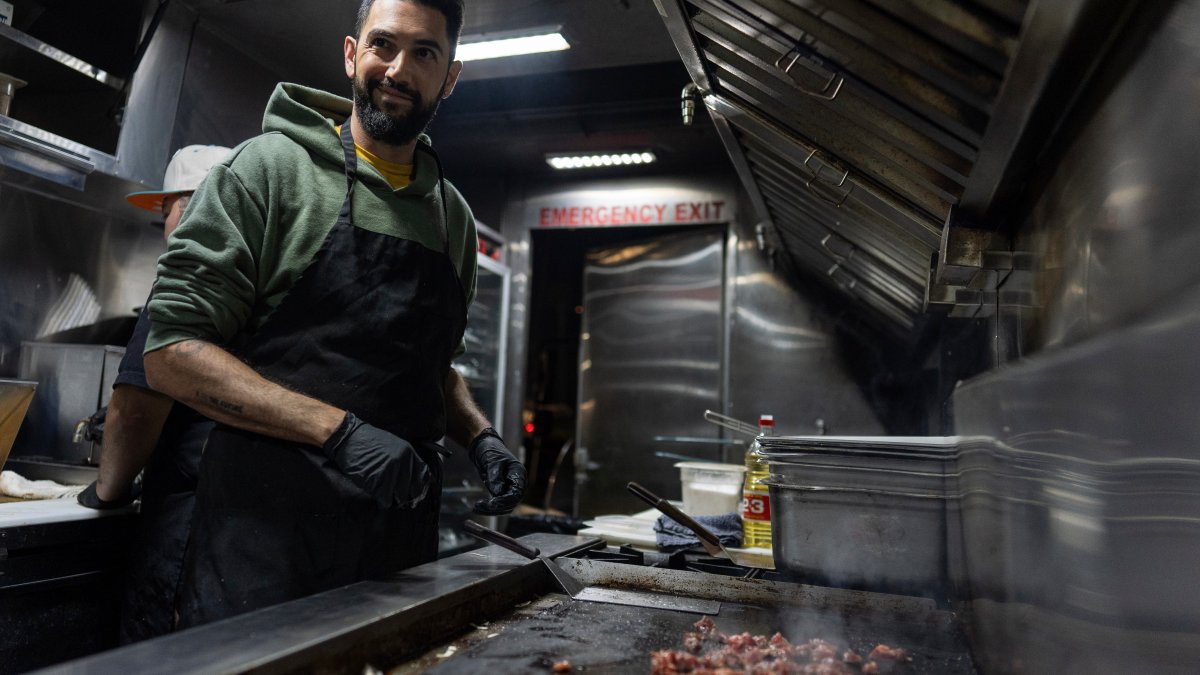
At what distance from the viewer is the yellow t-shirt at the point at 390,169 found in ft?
5.64

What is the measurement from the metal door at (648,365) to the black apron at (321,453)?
12.2ft

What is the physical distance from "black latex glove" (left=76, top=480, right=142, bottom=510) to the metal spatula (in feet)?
4.05

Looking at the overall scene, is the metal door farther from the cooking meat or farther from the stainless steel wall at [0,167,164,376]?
the cooking meat

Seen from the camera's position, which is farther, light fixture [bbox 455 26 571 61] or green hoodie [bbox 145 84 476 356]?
light fixture [bbox 455 26 571 61]

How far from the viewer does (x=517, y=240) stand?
5824 mm

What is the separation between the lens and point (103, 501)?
2.04 metres

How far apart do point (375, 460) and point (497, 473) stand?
1.37ft

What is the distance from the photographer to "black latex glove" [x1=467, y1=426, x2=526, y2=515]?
5.11ft

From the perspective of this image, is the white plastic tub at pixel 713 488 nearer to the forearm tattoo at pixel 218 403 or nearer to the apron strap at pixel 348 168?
the apron strap at pixel 348 168

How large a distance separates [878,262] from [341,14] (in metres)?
2.90

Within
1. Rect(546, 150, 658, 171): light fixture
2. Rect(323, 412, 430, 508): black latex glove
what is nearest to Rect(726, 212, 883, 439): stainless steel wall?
Rect(546, 150, 658, 171): light fixture

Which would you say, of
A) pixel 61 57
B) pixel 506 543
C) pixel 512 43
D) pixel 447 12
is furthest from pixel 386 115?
pixel 512 43

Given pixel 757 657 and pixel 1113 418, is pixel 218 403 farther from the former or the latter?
pixel 1113 418

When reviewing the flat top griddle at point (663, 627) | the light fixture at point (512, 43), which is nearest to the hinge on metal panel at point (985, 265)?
the flat top griddle at point (663, 627)
